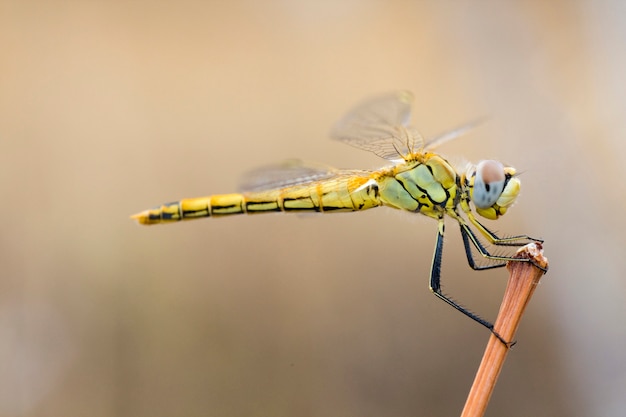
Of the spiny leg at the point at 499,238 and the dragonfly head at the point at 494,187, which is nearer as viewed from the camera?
the spiny leg at the point at 499,238

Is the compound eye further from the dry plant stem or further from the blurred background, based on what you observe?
the blurred background

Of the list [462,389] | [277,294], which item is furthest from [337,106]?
[462,389]

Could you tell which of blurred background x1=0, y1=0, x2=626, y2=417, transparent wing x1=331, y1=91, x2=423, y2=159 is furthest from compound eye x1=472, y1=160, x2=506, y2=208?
blurred background x1=0, y1=0, x2=626, y2=417

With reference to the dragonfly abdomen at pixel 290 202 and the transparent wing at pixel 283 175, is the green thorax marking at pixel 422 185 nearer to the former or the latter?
the dragonfly abdomen at pixel 290 202

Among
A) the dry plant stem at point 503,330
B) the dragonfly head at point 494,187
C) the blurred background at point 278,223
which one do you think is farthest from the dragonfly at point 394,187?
the blurred background at point 278,223

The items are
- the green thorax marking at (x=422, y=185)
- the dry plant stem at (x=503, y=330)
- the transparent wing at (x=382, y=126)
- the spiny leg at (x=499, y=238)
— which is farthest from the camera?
the transparent wing at (x=382, y=126)

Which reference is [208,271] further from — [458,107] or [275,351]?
[458,107]

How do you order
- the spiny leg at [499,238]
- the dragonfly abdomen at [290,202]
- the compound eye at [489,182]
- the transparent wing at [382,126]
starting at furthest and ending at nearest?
the dragonfly abdomen at [290,202], the transparent wing at [382,126], the compound eye at [489,182], the spiny leg at [499,238]
